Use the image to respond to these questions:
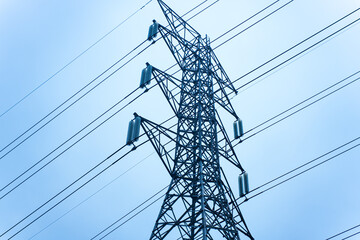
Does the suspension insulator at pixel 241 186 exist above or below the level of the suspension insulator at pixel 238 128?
below

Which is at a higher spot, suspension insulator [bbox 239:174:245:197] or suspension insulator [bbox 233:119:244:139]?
suspension insulator [bbox 233:119:244:139]

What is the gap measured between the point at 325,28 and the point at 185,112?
454 centimetres

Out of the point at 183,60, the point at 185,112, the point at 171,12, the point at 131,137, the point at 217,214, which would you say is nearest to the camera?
the point at 217,214

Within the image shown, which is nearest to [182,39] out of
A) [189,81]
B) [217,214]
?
[189,81]

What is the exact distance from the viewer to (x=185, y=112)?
1401 cm

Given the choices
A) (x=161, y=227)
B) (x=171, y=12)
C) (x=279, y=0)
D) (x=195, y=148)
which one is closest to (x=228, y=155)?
(x=195, y=148)

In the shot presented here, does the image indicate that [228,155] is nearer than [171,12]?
Yes

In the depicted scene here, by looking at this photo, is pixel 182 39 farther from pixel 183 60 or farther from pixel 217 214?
pixel 217 214

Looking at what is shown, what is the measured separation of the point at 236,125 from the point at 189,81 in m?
2.29

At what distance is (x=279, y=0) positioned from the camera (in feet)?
A: 47.3

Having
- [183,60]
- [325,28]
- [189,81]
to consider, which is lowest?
[325,28]

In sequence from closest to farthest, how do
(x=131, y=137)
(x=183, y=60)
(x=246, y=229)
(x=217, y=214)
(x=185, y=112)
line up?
(x=217, y=214), (x=246, y=229), (x=131, y=137), (x=185, y=112), (x=183, y=60)

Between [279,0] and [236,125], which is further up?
[279,0]

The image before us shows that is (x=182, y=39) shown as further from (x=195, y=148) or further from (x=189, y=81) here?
(x=195, y=148)
